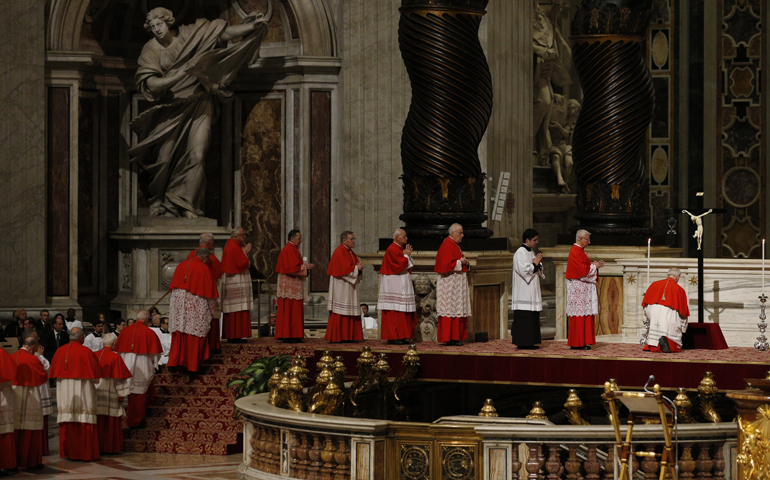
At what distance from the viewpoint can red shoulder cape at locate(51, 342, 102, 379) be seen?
11992mm

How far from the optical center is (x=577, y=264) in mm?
12750

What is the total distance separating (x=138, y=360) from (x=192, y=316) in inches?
30.6

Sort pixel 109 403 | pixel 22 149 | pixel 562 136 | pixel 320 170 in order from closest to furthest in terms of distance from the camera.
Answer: pixel 109 403 < pixel 22 149 < pixel 320 170 < pixel 562 136

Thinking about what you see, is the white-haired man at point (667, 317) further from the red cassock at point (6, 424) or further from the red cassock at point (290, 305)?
the red cassock at point (6, 424)

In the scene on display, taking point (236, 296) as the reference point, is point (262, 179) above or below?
above

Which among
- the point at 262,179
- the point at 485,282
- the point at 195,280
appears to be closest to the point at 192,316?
the point at 195,280

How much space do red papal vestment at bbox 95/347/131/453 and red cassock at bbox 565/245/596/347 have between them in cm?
423

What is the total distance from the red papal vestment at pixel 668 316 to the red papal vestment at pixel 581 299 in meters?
0.59

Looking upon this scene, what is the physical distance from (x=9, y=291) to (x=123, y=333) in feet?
13.8

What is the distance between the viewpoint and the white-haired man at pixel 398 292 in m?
13.1

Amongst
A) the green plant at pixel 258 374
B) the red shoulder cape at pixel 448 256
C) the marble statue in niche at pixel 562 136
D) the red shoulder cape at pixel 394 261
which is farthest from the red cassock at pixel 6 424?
the marble statue in niche at pixel 562 136

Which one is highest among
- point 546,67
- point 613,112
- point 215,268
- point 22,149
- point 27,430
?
point 546,67

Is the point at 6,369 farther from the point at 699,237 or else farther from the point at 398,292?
the point at 699,237

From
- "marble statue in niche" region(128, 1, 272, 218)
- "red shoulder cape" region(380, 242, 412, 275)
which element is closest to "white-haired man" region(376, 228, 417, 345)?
"red shoulder cape" region(380, 242, 412, 275)
